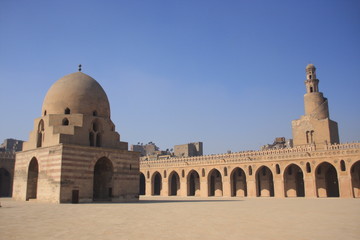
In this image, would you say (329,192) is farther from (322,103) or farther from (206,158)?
(206,158)

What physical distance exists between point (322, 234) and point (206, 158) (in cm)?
3001

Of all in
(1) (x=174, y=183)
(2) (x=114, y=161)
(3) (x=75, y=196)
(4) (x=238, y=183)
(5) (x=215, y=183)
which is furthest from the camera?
(1) (x=174, y=183)

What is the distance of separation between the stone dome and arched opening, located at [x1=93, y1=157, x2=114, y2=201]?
3504 millimetres

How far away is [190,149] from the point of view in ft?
156

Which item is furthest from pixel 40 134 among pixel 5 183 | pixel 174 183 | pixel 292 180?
pixel 174 183

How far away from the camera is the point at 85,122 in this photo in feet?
71.8

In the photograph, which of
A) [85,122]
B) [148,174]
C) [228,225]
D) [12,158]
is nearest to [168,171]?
[148,174]

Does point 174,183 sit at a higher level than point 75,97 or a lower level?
lower

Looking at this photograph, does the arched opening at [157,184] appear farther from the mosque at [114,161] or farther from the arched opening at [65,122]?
the arched opening at [65,122]

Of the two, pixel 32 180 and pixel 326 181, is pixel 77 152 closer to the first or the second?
pixel 32 180

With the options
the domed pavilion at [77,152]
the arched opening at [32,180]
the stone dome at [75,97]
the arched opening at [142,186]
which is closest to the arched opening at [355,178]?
the domed pavilion at [77,152]

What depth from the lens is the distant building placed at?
1871 inches

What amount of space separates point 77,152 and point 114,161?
2881 millimetres

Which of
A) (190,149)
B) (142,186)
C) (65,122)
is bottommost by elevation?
(142,186)
